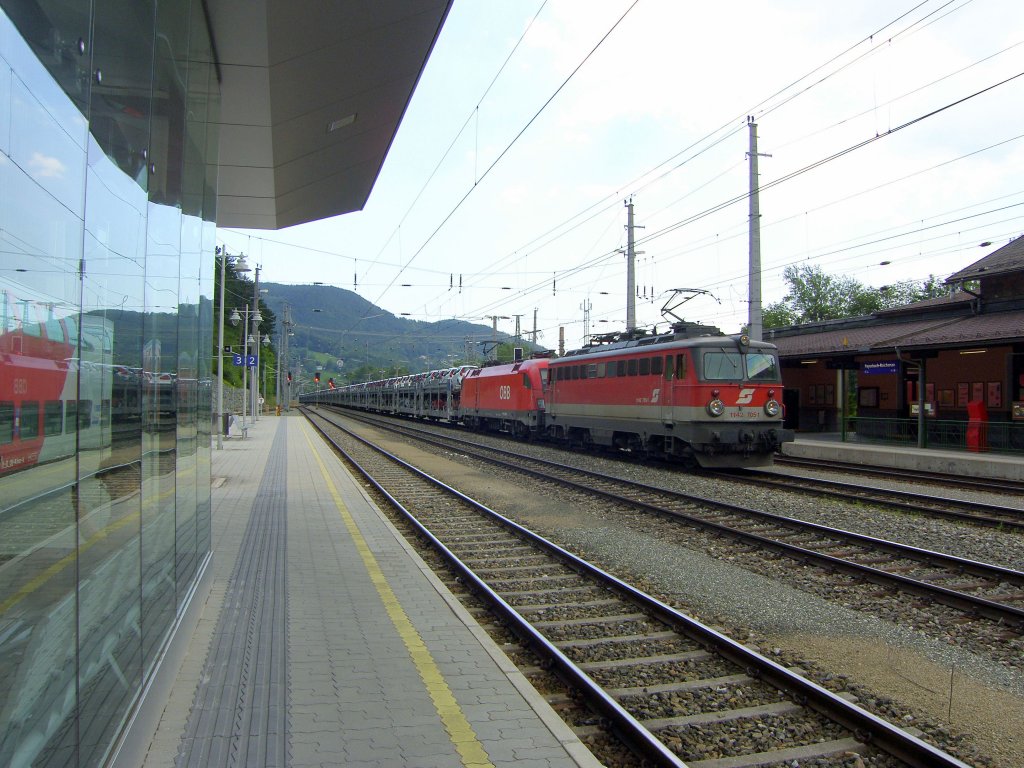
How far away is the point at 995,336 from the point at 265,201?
721 inches

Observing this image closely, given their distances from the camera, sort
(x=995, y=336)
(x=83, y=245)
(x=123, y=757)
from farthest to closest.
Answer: (x=995, y=336), (x=123, y=757), (x=83, y=245)

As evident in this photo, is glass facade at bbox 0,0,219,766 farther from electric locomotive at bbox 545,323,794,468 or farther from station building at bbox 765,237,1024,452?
station building at bbox 765,237,1024,452

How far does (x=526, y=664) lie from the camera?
18.3 feet

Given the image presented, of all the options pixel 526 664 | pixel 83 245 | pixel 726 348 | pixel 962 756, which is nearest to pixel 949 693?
pixel 962 756

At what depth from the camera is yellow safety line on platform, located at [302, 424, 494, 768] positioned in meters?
3.76

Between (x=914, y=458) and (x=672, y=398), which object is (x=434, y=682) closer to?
(x=672, y=398)

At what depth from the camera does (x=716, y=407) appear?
16500 mm

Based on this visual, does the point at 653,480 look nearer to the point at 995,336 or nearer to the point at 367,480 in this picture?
the point at 367,480

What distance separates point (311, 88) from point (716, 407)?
11387 mm

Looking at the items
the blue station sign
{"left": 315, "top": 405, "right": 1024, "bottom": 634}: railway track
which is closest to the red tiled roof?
the blue station sign

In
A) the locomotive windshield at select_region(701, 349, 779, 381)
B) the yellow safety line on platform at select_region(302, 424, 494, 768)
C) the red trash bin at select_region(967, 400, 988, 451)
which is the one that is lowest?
the yellow safety line on platform at select_region(302, 424, 494, 768)

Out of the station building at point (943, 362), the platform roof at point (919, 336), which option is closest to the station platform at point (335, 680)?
the station building at point (943, 362)

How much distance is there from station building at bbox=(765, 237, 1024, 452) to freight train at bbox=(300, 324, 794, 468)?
22.8ft

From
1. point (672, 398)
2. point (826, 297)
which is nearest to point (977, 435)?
point (672, 398)
